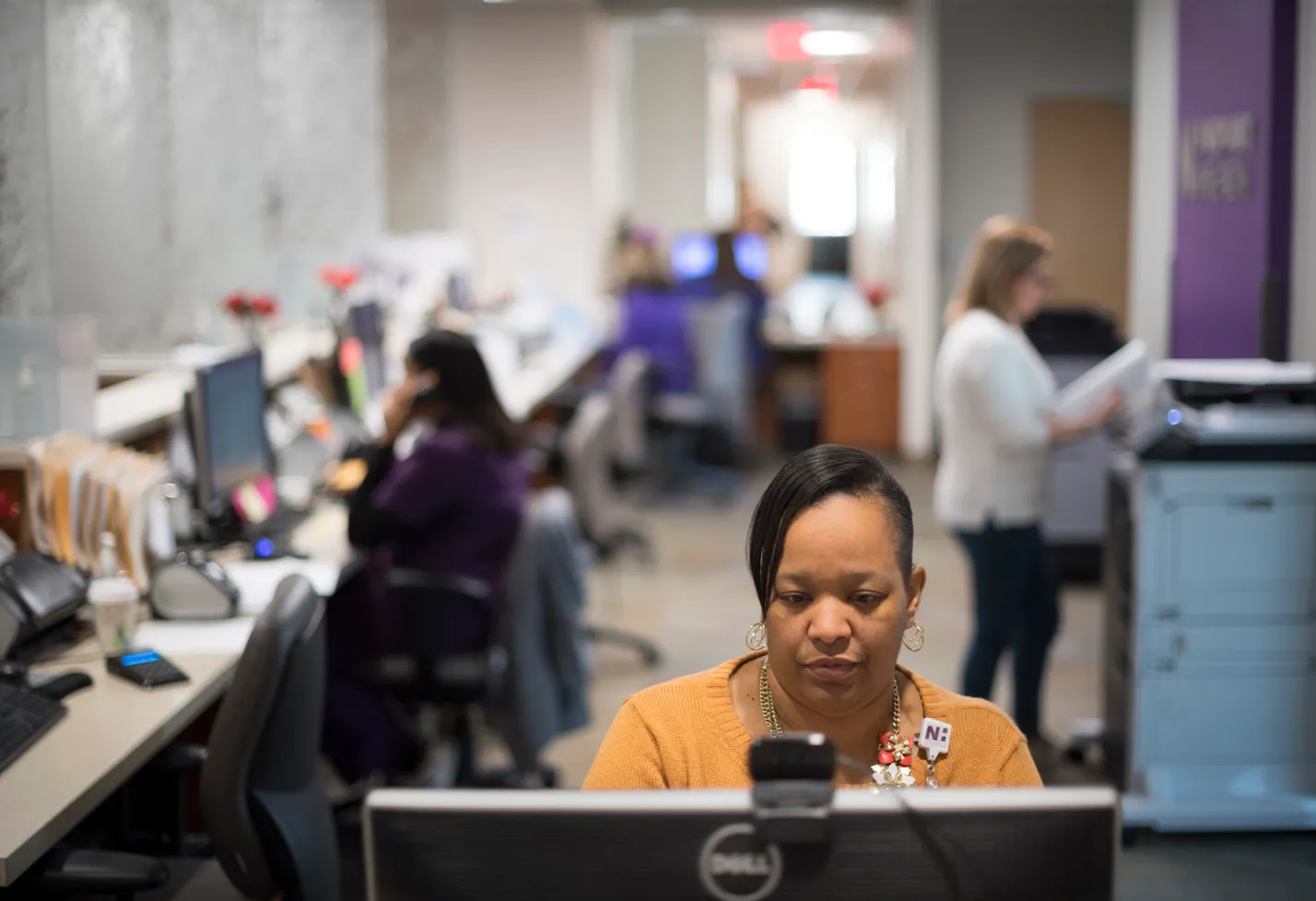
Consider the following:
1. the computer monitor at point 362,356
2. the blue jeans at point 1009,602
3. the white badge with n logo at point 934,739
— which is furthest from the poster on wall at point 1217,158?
the white badge with n logo at point 934,739

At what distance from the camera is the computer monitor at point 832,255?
1617 centimetres

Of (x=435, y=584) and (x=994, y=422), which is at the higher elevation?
(x=994, y=422)

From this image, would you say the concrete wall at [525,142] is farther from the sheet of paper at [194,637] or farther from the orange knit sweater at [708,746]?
the orange knit sweater at [708,746]

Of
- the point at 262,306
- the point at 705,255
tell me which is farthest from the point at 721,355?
the point at 262,306

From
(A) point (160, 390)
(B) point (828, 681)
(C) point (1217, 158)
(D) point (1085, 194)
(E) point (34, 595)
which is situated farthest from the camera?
(D) point (1085, 194)

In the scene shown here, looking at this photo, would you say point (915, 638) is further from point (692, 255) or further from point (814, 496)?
point (692, 255)

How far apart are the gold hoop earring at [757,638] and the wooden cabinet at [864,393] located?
8599 millimetres

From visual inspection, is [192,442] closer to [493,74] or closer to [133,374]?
[133,374]

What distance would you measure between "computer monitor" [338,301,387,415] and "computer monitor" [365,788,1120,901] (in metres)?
4.51

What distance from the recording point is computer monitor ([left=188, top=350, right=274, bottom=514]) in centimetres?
400

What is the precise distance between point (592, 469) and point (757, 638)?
3.78 m

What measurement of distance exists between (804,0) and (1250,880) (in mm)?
7398

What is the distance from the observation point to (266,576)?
381 centimetres

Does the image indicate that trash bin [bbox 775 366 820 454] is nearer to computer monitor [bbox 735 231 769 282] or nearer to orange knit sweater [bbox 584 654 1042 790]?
computer monitor [bbox 735 231 769 282]
